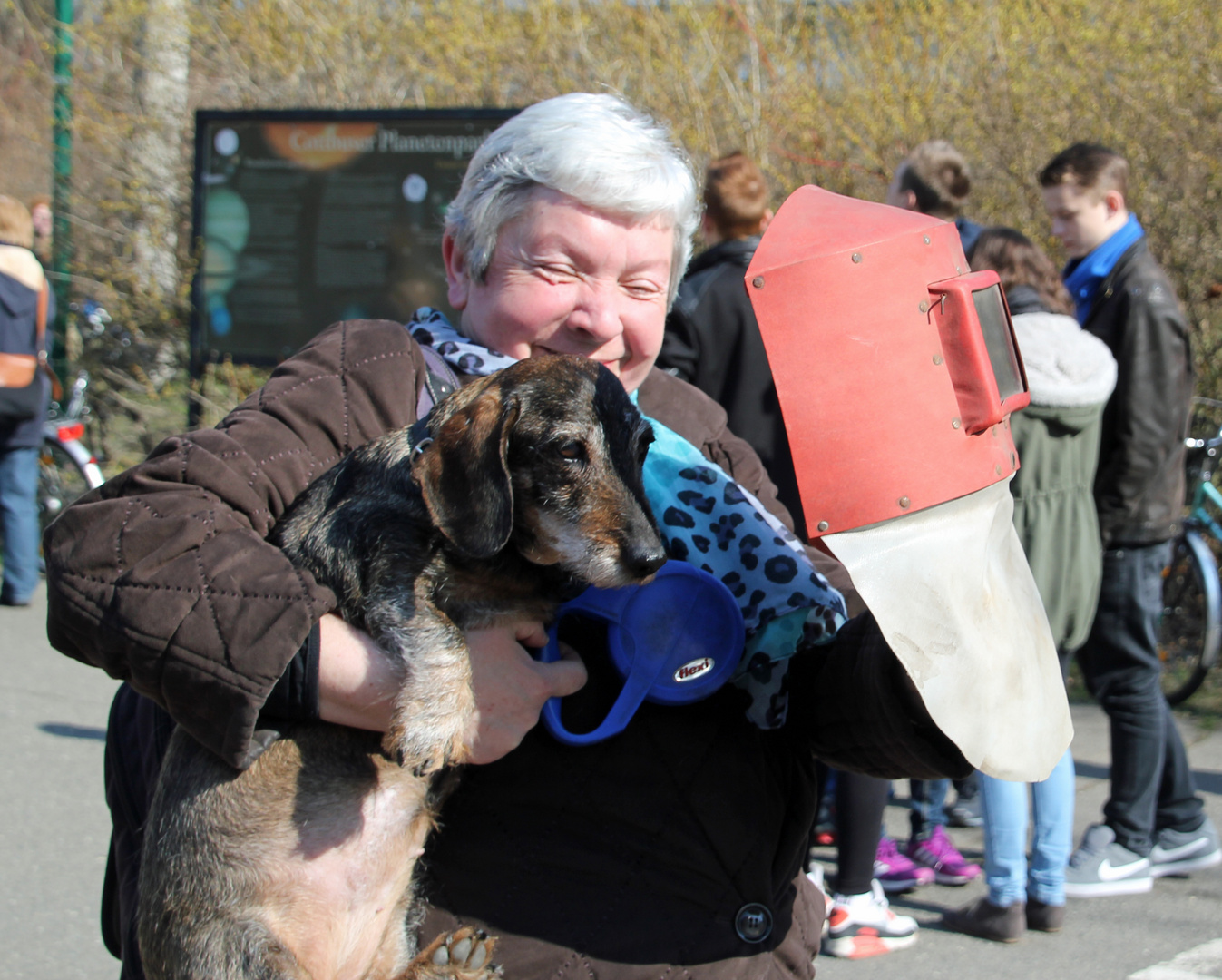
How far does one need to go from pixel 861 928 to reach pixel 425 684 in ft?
10.6

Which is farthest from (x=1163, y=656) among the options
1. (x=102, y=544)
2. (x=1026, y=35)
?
(x=102, y=544)

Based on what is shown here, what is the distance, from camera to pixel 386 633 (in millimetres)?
1978

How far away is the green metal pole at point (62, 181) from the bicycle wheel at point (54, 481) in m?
1.33

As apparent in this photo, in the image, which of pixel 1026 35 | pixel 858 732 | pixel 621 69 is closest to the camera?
pixel 858 732

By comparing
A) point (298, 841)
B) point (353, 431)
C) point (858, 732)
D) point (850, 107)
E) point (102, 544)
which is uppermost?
point (850, 107)

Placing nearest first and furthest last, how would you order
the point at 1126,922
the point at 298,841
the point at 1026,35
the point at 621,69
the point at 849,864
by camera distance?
the point at 298,841 → the point at 849,864 → the point at 1126,922 → the point at 1026,35 → the point at 621,69

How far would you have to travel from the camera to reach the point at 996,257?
4.86 meters

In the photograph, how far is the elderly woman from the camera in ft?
5.48

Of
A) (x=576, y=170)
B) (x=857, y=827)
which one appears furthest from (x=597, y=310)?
(x=857, y=827)

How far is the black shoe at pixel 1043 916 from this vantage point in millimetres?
4684

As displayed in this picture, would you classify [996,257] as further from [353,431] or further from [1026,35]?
[1026,35]

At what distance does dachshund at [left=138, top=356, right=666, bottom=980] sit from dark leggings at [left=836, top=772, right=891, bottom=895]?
256 cm

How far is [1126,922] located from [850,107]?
6.51 m

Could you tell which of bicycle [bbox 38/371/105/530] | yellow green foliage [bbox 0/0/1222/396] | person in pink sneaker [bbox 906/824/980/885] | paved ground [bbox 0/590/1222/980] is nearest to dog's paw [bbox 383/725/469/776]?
paved ground [bbox 0/590/1222/980]
